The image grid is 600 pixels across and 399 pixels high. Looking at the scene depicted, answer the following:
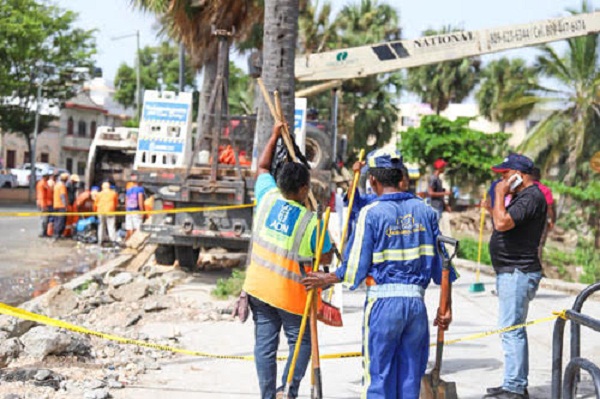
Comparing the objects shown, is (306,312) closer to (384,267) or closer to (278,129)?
(384,267)

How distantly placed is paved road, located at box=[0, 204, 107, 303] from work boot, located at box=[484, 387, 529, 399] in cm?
743

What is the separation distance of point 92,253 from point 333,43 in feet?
80.4

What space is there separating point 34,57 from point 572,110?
23149mm

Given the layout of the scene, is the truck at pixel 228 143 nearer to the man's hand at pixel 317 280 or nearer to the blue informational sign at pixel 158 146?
the blue informational sign at pixel 158 146

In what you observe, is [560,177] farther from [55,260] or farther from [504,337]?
[504,337]

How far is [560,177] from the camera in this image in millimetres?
35750

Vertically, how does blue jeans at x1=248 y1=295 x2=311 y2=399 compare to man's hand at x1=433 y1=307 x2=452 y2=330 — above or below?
below

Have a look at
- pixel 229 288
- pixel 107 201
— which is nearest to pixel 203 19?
pixel 107 201

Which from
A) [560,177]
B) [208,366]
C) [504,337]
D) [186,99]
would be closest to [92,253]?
[186,99]

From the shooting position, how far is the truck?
531 inches

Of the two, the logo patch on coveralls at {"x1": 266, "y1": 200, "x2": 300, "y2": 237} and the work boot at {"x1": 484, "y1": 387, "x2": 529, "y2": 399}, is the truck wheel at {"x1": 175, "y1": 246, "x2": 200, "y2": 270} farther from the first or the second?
the logo patch on coveralls at {"x1": 266, "y1": 200, "x2": 300, "y2": 237}

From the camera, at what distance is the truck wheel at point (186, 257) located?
1466 cm

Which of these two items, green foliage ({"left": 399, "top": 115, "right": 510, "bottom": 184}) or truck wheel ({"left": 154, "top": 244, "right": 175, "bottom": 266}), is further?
green foliage ({"left": 399, "top": 115, "right": 510, "bottom": 184})

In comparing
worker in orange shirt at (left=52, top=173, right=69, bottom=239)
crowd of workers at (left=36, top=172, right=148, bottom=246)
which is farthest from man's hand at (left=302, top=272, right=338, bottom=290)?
worker in orange shirt at (left=52, top=173, right=69, bottom=239)
